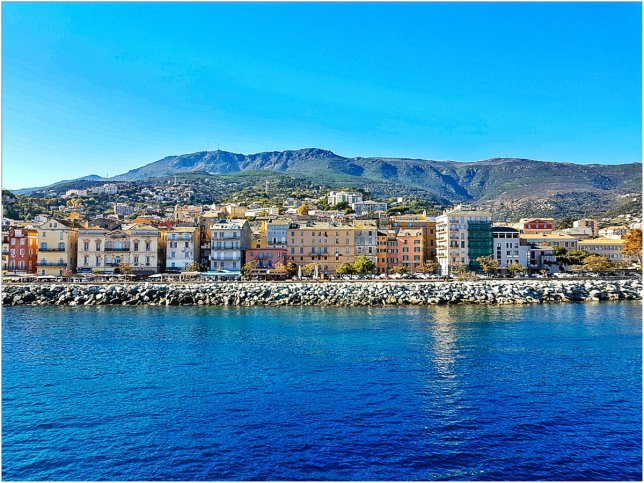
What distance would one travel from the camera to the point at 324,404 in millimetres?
17594

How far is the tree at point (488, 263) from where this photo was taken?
65.0 meters

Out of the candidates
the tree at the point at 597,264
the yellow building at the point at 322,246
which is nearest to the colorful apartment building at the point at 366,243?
the yellow building at the point at 322,246

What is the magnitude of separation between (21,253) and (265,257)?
89.2 feet

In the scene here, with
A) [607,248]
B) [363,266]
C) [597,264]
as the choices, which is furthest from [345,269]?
[607,248]

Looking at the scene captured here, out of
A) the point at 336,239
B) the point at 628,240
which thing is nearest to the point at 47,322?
the point at 336,239

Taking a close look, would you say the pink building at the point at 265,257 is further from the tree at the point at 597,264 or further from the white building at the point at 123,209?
the white building at the point at 123,209

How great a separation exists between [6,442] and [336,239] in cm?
5514

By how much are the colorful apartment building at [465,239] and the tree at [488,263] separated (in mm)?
1166

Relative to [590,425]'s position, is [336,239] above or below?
above

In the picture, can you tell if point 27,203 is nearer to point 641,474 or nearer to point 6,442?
point 6,442

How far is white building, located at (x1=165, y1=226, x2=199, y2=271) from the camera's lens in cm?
6638

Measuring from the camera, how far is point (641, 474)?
13.0 meters

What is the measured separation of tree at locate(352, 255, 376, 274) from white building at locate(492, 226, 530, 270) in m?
15.8

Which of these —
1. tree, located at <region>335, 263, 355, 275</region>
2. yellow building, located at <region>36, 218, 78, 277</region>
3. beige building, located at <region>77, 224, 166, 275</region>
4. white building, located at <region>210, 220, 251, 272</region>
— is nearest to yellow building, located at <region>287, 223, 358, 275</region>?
tree, located at <region>335, 263, 355, 275</region>
